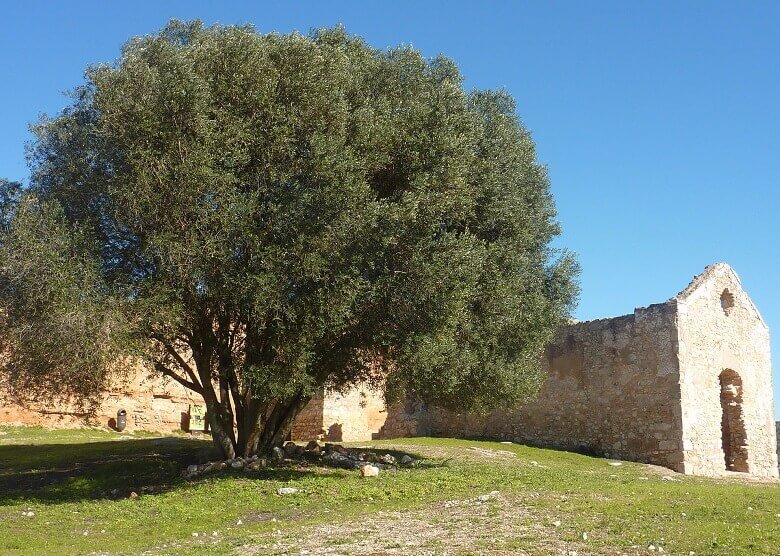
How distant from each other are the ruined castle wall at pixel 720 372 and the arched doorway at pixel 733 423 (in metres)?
0.04

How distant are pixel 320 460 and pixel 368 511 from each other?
18.4ft

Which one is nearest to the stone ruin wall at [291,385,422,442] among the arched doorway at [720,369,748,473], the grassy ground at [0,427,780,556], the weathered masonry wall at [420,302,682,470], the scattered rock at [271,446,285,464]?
the weathered masonry wall at [420,302,682,470]

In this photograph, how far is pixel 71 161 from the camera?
14852 millimetres

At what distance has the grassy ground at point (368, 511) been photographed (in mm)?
10188

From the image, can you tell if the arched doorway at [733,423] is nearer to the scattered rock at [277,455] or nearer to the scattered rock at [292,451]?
the scattered rock at [292,451]

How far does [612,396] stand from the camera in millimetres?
25125

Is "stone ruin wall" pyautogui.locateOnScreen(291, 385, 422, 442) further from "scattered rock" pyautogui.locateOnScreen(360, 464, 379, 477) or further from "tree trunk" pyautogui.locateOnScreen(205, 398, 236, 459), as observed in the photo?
"scattered rock" pyautogui.locateOnScreen(360, 464, 379, 477)

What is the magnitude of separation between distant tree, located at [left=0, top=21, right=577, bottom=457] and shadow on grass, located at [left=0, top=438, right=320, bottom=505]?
5.68 ft

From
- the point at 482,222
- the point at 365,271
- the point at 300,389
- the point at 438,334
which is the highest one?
the point at 482,222

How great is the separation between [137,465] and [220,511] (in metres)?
5.85

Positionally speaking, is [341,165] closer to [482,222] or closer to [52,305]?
[482,222]

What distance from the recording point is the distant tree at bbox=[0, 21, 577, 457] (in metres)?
13.9

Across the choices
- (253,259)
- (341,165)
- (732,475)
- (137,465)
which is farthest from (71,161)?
(732,475)

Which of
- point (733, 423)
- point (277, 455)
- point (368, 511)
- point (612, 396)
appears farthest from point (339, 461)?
point (733, 423)
